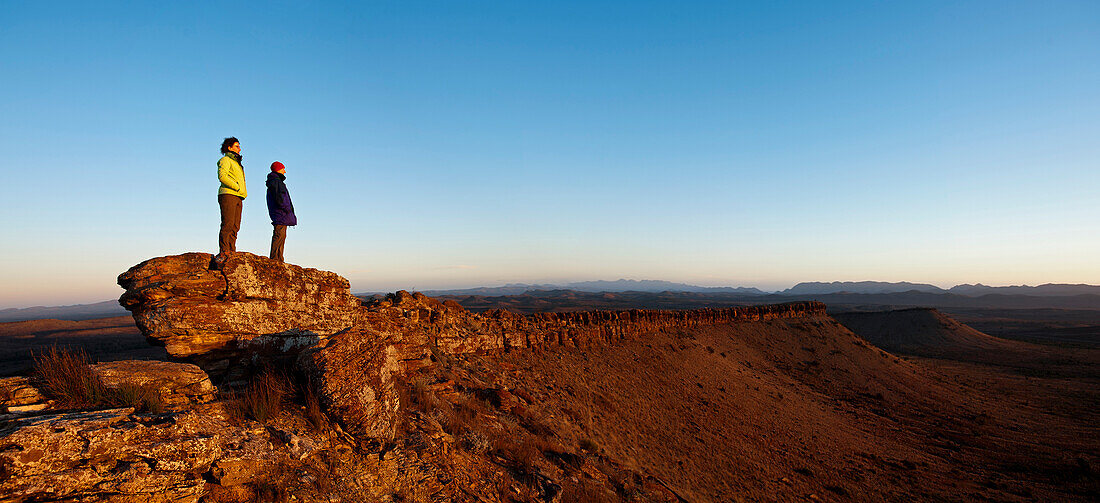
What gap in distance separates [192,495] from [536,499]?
13.2 feet

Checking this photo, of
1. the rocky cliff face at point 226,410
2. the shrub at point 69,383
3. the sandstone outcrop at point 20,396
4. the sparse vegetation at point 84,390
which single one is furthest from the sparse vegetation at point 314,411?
the sandstone outcrop at point 20,396

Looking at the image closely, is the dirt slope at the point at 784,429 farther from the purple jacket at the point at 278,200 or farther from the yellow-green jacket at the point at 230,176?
the yellow-green jacket at the point at 230,176

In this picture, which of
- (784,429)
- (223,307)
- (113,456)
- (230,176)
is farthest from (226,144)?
(784,429)

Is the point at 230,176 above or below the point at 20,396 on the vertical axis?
above

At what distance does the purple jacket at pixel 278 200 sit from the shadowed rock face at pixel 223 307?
1.21 metres

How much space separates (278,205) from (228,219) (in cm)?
86

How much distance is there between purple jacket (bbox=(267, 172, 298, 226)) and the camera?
8055 millimetres

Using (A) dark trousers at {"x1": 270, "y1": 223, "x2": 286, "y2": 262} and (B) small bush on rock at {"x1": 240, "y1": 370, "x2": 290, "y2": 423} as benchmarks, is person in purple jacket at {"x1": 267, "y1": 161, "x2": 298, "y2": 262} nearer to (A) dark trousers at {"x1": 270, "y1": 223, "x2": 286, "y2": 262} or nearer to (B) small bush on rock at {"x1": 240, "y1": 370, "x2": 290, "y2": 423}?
(A) dark trousers at {"x1": 270, "y1": 223, "x2": 286, "y2": 262}

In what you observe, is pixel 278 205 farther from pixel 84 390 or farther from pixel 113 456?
pixel 113 456

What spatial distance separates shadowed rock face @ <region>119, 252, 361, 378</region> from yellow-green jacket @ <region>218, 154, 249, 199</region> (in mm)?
1181

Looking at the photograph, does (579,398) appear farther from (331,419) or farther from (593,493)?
(331,419)

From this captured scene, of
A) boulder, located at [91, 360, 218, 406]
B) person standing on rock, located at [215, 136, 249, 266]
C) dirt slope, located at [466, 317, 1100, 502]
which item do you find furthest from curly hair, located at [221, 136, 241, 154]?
dirt slope, located at [466, 317, 1100, 502]

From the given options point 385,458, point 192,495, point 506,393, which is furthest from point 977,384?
point 192,495

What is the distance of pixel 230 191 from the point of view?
7316 mm
